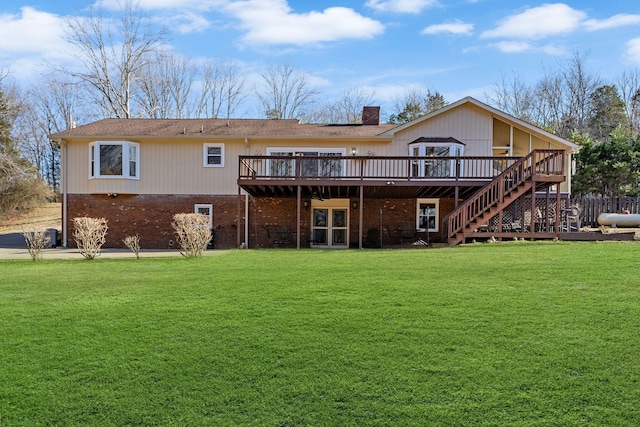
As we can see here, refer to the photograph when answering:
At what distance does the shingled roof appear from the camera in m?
18.3

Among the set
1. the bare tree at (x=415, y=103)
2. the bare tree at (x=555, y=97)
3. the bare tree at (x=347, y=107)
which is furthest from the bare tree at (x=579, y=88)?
the bare tree at (x=347, y=107)

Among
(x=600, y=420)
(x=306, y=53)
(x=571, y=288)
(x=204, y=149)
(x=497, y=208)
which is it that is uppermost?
(x=306, y=53)

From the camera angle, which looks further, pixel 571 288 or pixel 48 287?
pixel 48 287

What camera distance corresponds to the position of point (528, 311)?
18.4ft

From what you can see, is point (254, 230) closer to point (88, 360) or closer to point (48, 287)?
point (48, 287)

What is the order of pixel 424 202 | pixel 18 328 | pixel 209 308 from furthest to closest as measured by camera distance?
1. pixel 424 202
2. pixel 209 308
3. pixel 18 328

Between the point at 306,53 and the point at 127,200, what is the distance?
2228 cm

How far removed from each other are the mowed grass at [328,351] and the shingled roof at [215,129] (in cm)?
1150

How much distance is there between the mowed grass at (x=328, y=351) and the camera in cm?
353

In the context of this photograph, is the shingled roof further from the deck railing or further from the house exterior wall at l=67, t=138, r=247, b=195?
the deck railing

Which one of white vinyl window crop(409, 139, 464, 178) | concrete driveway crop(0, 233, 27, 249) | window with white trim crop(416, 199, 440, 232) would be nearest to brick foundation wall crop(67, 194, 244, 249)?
concrete driveway crop(0, 233, 27, 249)

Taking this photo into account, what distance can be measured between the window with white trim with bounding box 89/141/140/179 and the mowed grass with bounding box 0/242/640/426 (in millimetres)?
11228

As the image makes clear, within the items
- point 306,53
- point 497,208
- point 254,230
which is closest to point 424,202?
point 497,208

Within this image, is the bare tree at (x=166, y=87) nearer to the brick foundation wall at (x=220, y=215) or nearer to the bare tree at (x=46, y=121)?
the bare tree at (x=46, y=121)
